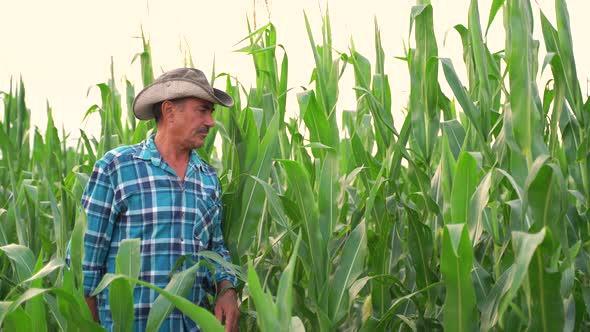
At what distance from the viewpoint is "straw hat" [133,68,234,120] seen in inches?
91.4

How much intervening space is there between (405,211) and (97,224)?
2.83ft

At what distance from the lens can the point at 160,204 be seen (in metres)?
2.34

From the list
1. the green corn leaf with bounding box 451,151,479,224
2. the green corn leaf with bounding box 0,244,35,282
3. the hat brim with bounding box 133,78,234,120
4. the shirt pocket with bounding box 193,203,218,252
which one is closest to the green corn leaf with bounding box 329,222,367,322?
the green corn leaf with bounding box 451,151,479,224

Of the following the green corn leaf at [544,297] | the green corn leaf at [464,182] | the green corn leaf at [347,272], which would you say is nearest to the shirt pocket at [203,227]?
the green corn leaf at [347,272]

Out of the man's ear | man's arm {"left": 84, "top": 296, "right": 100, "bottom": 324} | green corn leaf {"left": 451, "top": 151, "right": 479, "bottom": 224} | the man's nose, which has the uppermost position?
the man's ear

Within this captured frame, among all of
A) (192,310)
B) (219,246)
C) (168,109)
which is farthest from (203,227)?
(192,310)

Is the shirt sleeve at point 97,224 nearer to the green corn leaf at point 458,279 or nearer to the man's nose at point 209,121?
the man's nose at point 209,121

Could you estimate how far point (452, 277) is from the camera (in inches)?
73.0

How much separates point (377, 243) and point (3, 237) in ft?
3.95

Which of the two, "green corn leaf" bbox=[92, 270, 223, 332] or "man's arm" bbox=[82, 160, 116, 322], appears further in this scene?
"man's arm" bbox=[82, 160, 116, 322]

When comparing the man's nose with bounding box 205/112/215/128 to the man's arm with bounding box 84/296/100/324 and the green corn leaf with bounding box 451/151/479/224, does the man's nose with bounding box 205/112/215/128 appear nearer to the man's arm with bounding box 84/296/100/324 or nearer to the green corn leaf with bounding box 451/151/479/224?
the man's arm with bounding box 84/296/100/324

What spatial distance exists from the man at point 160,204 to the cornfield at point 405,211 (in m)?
0.11

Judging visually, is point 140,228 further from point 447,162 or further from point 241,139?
point 447,162

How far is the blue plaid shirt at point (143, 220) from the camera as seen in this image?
2.33 meters
